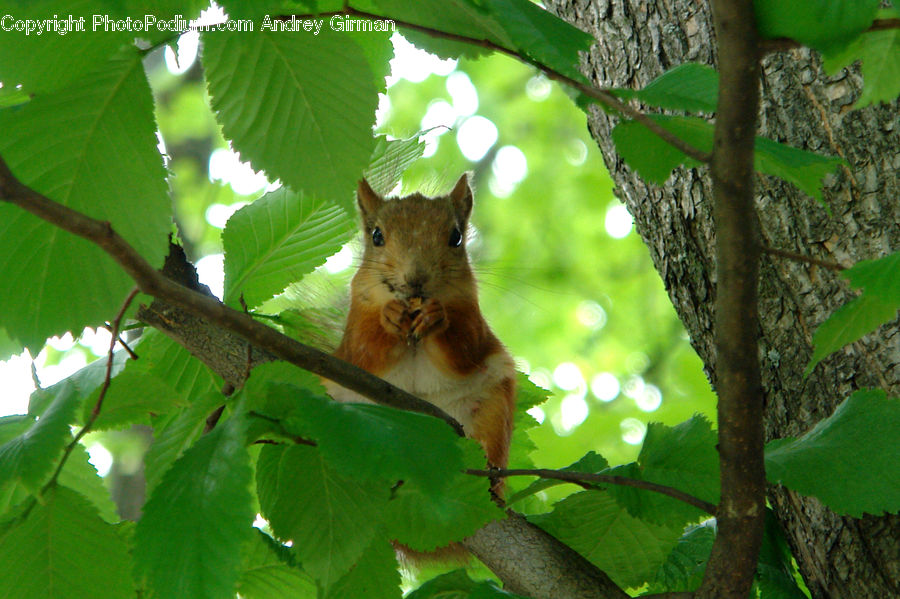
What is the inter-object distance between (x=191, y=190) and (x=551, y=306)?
255 cm

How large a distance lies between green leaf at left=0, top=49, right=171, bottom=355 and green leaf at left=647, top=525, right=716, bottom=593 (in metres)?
0.78

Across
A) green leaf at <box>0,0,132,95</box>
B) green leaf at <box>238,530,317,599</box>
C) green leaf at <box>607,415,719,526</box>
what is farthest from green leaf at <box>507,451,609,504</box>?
green leaf at <box>0,0,132,95</box>

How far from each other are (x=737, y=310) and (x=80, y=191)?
0.53m

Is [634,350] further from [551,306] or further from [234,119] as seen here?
[234,119]

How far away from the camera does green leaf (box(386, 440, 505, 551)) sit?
83 centimetres

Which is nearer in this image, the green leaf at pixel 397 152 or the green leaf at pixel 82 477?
the green leaf at pixel 82 477

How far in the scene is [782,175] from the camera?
787 millimetres

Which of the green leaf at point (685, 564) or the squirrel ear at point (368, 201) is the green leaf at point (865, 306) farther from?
the squirrel ear at point (368, 201)

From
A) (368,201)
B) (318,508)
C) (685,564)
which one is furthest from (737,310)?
(368,201)

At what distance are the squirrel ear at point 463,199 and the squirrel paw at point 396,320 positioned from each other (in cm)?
43

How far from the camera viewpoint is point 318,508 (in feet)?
2.50

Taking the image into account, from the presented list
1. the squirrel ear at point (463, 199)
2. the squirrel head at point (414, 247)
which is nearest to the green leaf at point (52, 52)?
the squirrel head at point (414, 247)

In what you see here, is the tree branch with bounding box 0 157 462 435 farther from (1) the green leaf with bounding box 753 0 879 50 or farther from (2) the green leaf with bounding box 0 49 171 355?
(1) the green leaf with bounding box 753 0 879 50

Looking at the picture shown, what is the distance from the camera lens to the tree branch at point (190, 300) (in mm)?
534
